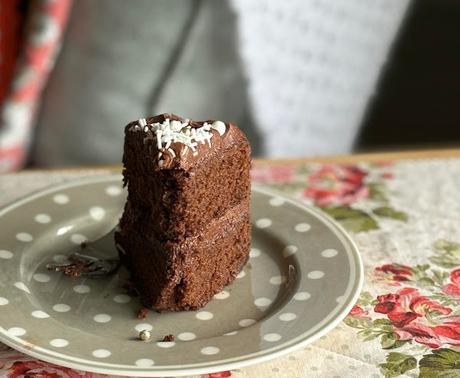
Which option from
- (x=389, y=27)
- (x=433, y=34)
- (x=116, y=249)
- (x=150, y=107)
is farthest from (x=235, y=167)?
(x=433, y=34)

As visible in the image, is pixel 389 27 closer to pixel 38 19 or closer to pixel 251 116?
pixel 251 116

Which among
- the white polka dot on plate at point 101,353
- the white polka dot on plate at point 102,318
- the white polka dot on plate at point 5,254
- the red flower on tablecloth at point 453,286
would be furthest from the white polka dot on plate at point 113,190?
the red flower on tablecloth at point 453,286

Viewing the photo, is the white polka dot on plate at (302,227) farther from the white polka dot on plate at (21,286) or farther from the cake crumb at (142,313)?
the white polka dot on plate at (21,286)

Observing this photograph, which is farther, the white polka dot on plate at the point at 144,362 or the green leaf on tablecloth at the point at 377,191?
the green leaf on tablecloth at the point at 377,191

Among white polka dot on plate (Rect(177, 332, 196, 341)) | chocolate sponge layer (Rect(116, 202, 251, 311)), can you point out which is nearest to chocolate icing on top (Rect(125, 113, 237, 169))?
chocolate sponge layer (Rect(116, 202, 251, 311))

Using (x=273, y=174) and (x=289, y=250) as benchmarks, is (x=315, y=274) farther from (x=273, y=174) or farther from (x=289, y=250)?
(x=273, y=174)
